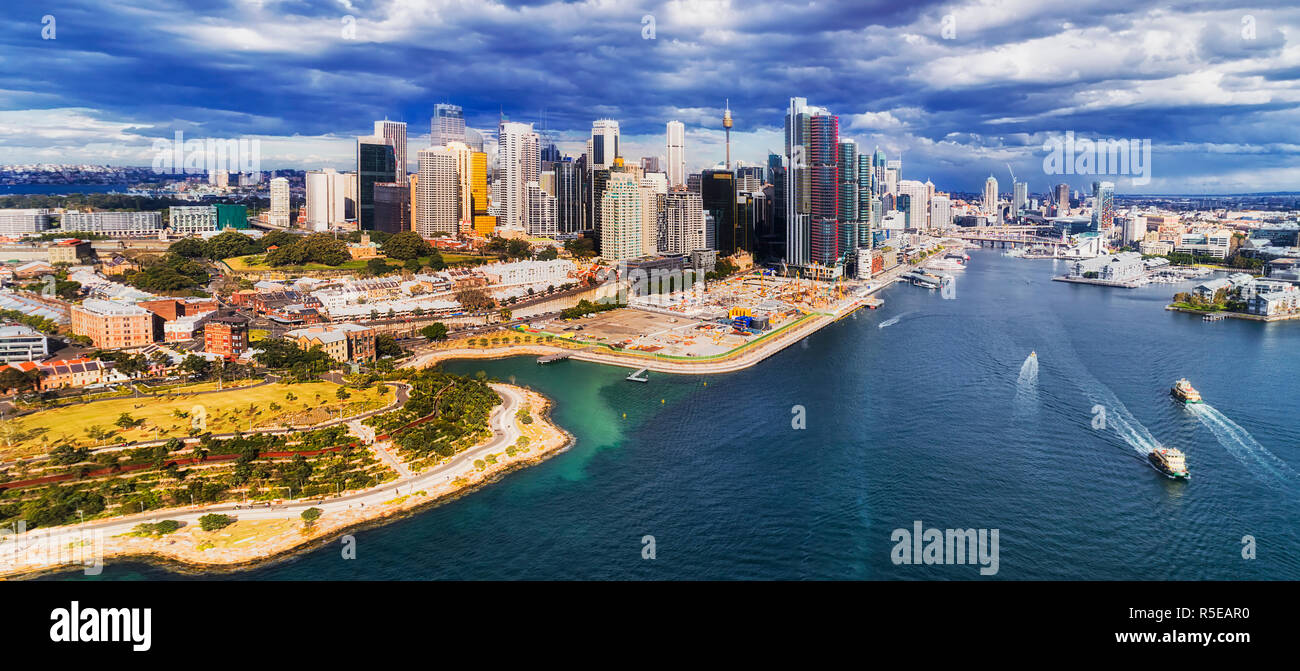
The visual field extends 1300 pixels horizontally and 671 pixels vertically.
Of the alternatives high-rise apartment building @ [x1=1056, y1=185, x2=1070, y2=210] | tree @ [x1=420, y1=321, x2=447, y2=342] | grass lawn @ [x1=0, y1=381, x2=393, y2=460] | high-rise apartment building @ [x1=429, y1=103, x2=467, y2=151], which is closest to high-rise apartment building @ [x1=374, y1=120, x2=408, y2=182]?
high-rise apartment building @ [x1=429, y1=103, x2=467, y2=151]

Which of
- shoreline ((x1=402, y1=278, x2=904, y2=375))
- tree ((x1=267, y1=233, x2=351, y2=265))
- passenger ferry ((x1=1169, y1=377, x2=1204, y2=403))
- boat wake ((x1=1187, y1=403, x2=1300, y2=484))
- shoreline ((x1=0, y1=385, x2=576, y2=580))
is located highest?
tree ((x1=267, y1=233, x2=351, y2=265))

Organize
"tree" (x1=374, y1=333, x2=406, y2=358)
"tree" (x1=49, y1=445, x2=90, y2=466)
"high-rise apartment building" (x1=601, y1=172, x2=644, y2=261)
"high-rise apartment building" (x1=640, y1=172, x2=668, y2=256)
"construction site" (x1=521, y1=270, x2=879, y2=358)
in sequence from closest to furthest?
"tree" (x1=49, y1=445, x2=90, y2=466) < "tree" (x1=374, y1=333, x2=406, y2=358) < "construction site" (x1=521, y1=270, x2=879, y2=358) < "high-rise apartment building" (x1=601, y1=172, x2=644, y2=261) < "high-rise apartment building" (x1=640, y1=172, x2=668, y2=256)

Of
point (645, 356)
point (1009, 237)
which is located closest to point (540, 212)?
point (645, 356)

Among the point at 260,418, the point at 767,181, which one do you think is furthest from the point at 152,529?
the point at 767,181

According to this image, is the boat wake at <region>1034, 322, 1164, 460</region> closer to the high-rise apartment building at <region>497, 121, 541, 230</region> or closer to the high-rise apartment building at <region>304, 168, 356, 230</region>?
the high-rise apartment building at <region>497, 121, 541, 230</region>

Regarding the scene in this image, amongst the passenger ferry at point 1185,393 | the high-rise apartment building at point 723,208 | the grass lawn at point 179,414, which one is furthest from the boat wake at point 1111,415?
the high-rise apartment building at point 723,208

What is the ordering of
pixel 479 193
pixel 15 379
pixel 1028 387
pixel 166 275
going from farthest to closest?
pixel 479 193
pixel 166 275
pixel 1028 387
pixel 15 379

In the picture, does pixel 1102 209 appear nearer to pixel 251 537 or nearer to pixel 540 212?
pixel 540 212
